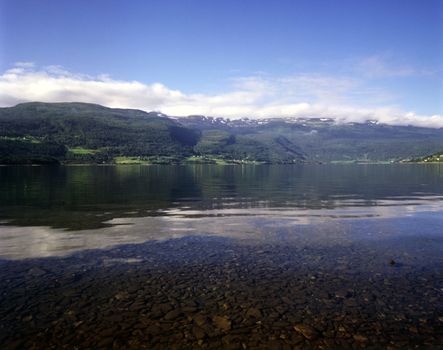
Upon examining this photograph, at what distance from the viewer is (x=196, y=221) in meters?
40.8

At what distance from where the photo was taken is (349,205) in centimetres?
5625

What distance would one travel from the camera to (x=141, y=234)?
109 feet

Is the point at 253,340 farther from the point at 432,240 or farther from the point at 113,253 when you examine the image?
the point at 432,240

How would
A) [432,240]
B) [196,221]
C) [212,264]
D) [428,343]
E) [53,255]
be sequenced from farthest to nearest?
[196,221] → [432,240] → [53,255] → [212,264] → [428,343]

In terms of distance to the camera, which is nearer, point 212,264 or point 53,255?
point 212,264

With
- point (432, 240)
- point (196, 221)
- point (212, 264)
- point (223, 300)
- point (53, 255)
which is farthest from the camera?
point (196, 221)

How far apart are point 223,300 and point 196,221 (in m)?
22.9

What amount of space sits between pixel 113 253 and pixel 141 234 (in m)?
6.90

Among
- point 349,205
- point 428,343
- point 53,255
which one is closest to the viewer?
point 428,343

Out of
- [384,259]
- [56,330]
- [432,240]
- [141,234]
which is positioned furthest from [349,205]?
[56,330]

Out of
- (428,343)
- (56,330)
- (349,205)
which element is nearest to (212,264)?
(56,330)

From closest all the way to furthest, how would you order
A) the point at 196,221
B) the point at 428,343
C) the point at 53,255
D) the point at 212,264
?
the point at 428,343, the point at 212,264, the point at 53,255, the point at 196,221

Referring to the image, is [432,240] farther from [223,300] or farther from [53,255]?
Answer: [53,255]

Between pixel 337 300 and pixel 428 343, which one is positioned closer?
pixel 428 343
